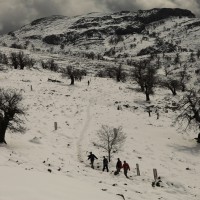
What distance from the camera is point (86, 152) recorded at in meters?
29.9

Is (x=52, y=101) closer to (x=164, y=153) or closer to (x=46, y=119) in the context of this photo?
(x=46, y=119)

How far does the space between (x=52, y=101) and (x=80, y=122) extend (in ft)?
39.6

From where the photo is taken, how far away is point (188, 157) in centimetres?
3200

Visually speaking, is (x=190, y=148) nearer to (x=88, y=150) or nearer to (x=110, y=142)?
(x=110, y=142)

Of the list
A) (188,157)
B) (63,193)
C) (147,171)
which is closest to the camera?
(63,193)

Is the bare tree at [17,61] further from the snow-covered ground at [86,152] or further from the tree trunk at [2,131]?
the tree trunk at [2,131]

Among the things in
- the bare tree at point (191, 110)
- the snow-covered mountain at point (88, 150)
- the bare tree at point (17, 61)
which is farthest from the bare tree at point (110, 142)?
the bare tree at point (17, 61)

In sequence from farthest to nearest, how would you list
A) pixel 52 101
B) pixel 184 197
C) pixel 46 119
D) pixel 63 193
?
pixel 52 101 → pixel 46 119 → pixel 184 197 → pixel 63 193

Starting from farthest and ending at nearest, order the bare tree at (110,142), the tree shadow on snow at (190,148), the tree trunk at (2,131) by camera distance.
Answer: the tree shadow on snow at (190,148) < the bare tree at (110,142) < the tree trunk at (2,131)

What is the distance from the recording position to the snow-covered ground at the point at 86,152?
1608 centimetres

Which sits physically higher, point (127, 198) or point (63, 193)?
point (63, 193)

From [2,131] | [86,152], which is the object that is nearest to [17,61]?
[86,152]

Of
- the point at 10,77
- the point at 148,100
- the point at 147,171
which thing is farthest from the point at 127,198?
the point at 10,77

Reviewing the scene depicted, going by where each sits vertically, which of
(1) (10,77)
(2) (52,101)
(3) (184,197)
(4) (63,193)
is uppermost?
(1) (10,77)
